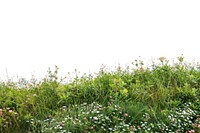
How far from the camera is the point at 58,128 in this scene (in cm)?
558

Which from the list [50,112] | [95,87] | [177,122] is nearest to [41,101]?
[50,112]

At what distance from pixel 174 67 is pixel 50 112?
3504mm

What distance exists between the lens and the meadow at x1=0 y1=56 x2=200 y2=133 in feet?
19.0

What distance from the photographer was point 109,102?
6613 millimetres

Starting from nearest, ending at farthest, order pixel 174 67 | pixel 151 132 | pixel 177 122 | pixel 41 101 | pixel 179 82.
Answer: pixel 151 132 < pixel 177 122 < pixel 41 101 < pixel 179 82 < pixel 174 67

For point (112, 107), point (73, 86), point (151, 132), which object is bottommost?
point (151, 132)

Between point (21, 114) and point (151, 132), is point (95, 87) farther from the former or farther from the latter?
point (151, 132)

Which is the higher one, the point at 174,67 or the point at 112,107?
the point at 174,67

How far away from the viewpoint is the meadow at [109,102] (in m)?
5.80

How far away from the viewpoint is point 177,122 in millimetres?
5988

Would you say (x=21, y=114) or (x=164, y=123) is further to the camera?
(x=21, y=114)

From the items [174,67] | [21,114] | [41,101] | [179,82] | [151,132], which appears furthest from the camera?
[174,67]

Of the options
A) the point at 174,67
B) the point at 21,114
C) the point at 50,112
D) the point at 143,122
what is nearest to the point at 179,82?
the point at 174,67

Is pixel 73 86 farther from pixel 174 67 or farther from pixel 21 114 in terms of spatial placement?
pixel 174 67
